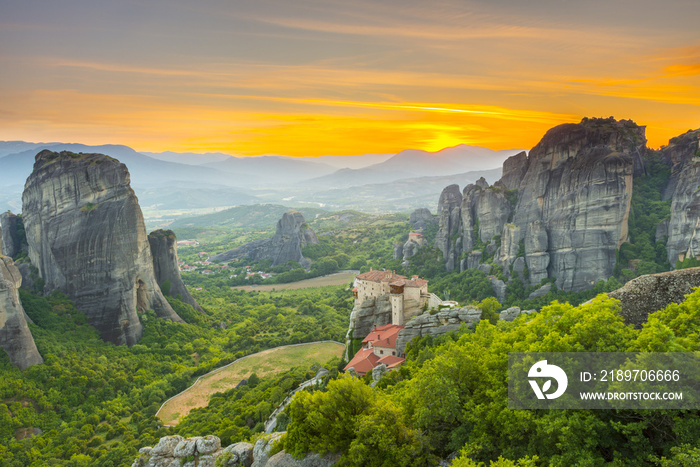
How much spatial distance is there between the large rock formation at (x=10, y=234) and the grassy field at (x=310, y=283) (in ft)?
183

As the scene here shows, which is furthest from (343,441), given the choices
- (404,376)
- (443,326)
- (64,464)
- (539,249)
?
(539,249)

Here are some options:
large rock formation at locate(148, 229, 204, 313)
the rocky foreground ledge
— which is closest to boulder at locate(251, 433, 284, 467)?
the rocky foreground ledge

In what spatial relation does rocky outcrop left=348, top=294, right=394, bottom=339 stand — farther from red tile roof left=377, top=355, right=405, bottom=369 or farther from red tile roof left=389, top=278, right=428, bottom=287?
red tile roof left=377, top=355, right=405, bottom=369

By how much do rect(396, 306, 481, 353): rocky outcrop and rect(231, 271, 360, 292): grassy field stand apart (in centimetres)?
6948

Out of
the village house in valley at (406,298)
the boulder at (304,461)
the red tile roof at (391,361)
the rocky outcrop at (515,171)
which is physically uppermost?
the rocky outcrop at (515,171)

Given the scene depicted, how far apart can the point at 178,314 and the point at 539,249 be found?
203ft

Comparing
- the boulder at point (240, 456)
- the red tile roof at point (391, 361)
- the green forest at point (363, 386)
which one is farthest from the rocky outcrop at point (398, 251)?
the boulder at point (240, 456)

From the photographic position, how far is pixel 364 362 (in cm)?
4028

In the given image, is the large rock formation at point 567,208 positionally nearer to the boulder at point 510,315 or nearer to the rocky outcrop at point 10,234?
the boulder at point 510,315

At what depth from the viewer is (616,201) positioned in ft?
202

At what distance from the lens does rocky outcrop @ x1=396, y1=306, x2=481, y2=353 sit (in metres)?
38.5

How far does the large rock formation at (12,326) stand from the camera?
133 feet

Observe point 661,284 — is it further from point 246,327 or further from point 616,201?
point 246,327

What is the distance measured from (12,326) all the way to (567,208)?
2979 inches
